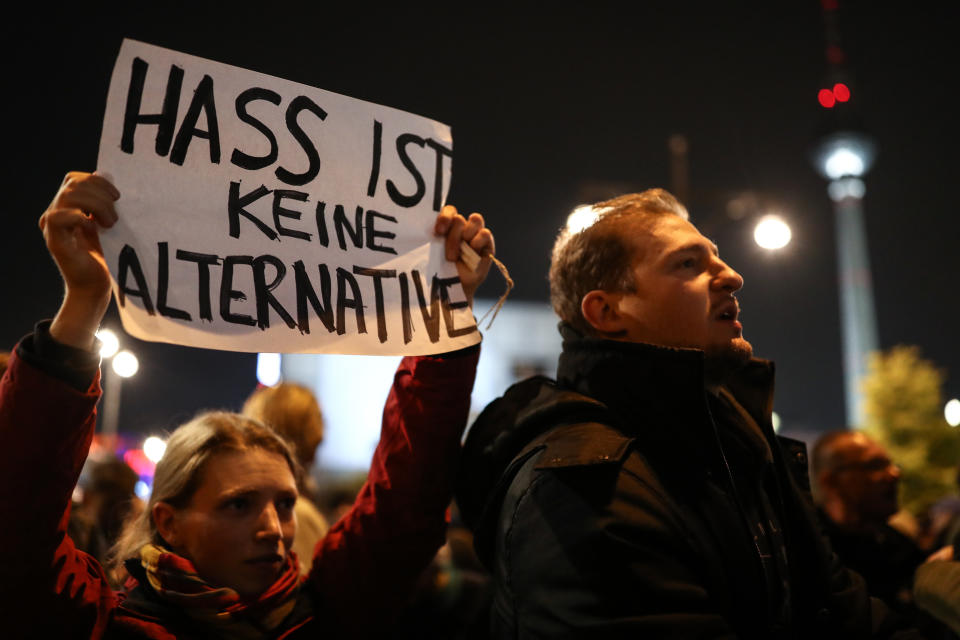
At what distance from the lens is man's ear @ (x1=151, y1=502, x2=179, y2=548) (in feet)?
7.64

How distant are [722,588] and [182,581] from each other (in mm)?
1404

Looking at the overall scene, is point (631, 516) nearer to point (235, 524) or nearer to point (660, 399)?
point (660, 399)

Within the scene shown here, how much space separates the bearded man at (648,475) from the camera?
1.64 meters

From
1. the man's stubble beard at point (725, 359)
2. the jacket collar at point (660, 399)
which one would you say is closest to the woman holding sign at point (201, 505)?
the jacket collar at point (660, 399)

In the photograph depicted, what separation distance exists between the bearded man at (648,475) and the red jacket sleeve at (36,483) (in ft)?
3.21

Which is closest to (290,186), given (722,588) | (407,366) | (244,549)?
(407,366)

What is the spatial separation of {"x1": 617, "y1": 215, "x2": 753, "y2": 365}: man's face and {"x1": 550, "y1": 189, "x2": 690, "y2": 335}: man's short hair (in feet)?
0.13

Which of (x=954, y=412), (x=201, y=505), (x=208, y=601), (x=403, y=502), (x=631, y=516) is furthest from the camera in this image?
(x=954, y=412)

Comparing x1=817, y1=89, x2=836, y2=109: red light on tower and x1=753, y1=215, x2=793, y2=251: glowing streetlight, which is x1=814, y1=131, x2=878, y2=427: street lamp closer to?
x1=817, y1=89, x2=836, y2=109: red light on tower

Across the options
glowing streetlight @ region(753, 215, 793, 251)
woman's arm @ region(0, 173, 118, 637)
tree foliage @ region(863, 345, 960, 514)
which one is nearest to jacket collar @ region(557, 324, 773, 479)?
woman's arm @ region(0, 173, 118, 637)

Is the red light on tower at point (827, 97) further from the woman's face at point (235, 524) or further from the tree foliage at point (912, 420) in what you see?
the woman's face at point (235, 524)

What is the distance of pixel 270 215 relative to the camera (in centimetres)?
213

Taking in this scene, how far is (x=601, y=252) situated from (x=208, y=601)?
4.82 feet

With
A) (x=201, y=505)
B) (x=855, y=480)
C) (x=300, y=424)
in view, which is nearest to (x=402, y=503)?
(x=201, y=505)
